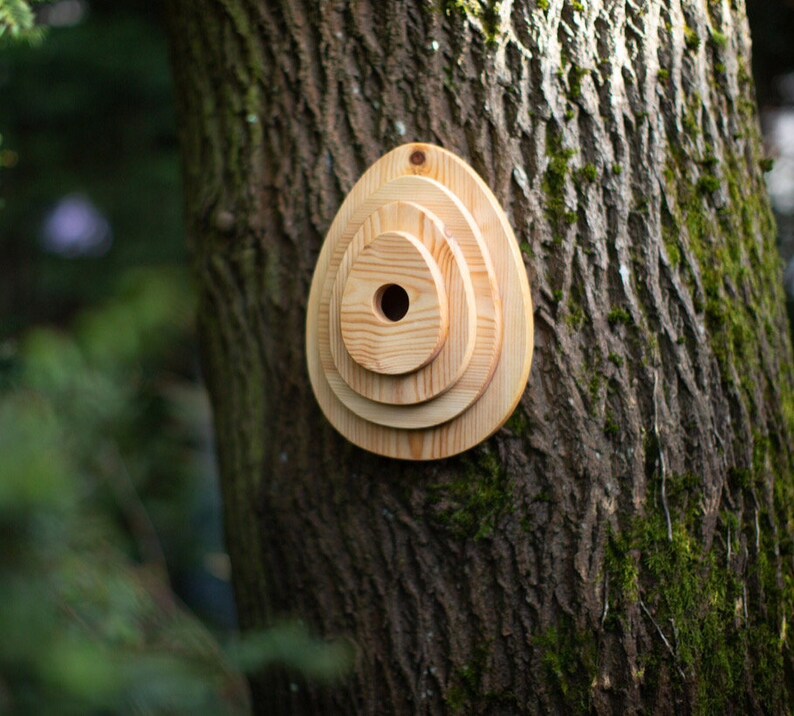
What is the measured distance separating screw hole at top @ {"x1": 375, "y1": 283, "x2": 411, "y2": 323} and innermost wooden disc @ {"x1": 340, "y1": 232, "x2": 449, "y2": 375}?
2 centimetres

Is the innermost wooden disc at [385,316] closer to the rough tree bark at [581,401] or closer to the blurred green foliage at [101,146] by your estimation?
the rough tree bark at [581,401]

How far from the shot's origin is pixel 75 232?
461cm

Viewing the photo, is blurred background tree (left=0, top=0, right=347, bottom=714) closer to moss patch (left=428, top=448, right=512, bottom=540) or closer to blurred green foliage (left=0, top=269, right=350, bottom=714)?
blurred green foliage (left=0, top=269, right=350, bottom=714)

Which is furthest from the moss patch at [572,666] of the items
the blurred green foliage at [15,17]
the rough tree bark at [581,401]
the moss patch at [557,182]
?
the blurred green foliage at [15,17]

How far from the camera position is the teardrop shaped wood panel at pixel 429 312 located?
1.41 metres

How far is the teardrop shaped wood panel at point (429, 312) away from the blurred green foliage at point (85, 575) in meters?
0.38

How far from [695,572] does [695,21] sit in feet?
3.72

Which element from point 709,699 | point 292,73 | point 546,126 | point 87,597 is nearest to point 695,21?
point 546,126

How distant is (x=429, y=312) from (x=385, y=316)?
12 cm

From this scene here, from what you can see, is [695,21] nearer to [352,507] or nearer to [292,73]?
[292,73]

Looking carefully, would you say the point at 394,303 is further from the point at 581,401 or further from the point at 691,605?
the point at 691,605

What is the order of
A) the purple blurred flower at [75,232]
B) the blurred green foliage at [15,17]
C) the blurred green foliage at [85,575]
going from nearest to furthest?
the blurred green foliage at [85,575]
the blurred green foliage at [15,17]
the purple blurred flower at [75,232]

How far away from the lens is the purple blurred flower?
4.59 meters

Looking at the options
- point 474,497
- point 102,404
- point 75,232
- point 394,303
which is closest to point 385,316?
point 394,303
